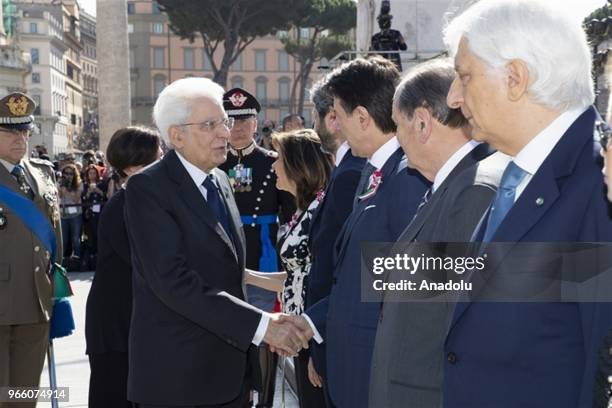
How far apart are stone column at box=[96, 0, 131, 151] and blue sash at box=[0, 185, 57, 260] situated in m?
12.0

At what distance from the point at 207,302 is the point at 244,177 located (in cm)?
253

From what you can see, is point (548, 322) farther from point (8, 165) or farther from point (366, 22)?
point (366, 22)

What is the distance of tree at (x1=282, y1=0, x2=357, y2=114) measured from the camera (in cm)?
4393

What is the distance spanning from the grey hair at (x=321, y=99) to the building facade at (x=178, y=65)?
75448 mm

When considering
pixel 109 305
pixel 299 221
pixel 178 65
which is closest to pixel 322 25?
pixel 178 65

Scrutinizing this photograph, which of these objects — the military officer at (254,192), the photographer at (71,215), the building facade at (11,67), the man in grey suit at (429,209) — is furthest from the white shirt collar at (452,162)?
the building facade at (11,67)

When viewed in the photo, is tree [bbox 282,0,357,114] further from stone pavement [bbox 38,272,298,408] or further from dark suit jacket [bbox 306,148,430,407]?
dark suit jacket [bbox 306,148,430,407]

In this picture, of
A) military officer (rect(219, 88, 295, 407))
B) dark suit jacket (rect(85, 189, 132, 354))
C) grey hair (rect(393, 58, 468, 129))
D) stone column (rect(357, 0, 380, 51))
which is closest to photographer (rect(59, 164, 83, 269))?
stone column (rect(357, 0, 380, 51))

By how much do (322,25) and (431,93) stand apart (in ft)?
149

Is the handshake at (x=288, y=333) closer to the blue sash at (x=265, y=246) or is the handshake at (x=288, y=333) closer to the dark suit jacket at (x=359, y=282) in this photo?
the dark suit jacket at (x=359, y=282)

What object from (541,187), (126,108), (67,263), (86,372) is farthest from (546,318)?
(126,108)

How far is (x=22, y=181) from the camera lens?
4.54m

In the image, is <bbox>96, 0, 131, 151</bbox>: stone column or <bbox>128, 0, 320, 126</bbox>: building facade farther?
<bbox>128, 0, 320, 126</bbox>: building facade

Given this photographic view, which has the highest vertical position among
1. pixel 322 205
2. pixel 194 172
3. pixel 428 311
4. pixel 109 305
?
pixel 194 172
